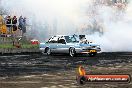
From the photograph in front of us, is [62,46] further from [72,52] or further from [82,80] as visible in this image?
[82,80]

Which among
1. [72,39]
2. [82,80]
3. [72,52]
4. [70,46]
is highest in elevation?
[72,39]

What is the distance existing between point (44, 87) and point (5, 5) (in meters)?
33.0

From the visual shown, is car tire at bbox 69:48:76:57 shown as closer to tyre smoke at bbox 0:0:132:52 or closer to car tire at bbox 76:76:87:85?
tyre smoke at bbox 0:0:132:52

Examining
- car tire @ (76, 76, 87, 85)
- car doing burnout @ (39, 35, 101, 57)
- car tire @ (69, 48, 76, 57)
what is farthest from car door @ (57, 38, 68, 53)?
car tire @ (76, 76, 87, 85)

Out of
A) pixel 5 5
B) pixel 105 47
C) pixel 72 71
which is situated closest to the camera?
pixel 72 71

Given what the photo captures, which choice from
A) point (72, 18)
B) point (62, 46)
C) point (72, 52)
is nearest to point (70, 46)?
point (72, 52)

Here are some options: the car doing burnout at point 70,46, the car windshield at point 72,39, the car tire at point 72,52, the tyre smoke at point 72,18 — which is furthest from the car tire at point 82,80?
the tyre smoke at point 72,18

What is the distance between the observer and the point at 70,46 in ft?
98.6

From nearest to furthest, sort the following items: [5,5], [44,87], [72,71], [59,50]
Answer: [44,87] → [72,71] → [59,50] → [5,5]

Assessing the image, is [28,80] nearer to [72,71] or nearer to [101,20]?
[72,71]

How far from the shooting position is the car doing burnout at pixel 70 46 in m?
29.5

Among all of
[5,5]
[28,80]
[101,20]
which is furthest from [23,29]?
[28,80]

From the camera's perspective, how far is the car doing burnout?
2950 centimetres

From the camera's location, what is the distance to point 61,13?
47.3 meters
